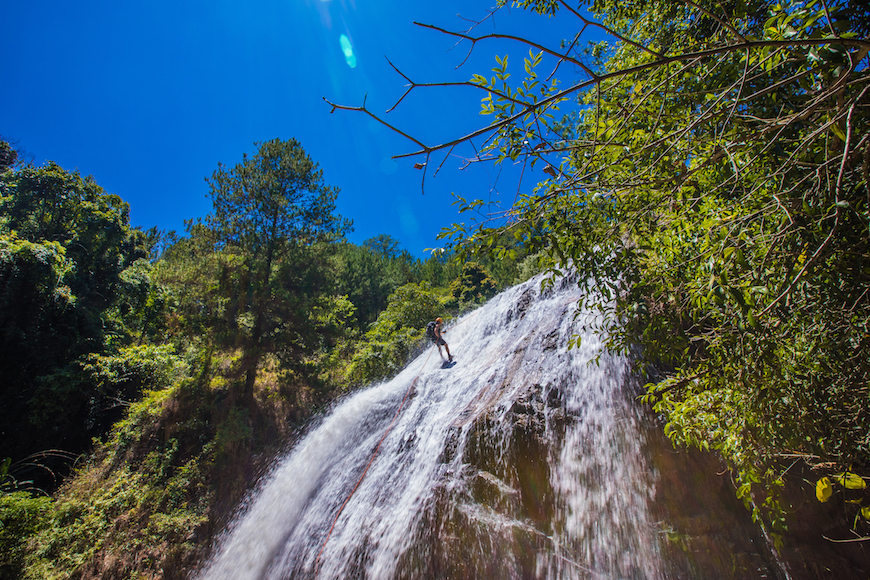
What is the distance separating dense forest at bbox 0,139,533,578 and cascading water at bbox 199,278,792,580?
502cm

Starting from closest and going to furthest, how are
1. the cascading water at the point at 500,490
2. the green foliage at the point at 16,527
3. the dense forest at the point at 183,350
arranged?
1. the cascading water at the point at 500,490
2. the green foliage at the point at 16,527
3. the dense forest at the point at 183,350

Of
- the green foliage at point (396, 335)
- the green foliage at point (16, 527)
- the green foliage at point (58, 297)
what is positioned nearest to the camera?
the green foliage at point (16, 527)

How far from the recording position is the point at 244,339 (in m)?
13.5

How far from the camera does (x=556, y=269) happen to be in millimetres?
4148

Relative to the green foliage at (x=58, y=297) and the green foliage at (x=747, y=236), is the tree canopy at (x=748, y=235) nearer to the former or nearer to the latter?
the green foliage at (x=747, y=236)

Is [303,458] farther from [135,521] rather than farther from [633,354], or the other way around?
[633,354]

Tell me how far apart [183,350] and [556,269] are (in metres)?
18.4

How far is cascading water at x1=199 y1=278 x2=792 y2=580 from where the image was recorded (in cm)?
400

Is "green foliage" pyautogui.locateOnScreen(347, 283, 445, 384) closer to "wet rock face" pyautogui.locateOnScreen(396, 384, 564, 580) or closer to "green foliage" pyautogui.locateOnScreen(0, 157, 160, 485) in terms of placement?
"wet rock face" pyautogui.locateOnScreen(396, 384, 564, 580)

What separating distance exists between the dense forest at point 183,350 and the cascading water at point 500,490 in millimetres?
5018

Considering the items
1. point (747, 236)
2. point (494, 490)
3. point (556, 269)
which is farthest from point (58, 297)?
point (747, 236)

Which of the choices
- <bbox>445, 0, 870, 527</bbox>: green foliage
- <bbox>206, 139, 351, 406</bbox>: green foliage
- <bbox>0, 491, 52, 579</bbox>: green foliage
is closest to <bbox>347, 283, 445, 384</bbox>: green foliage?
<bbox>206, 139, 351, 406</bbox>: green foliage

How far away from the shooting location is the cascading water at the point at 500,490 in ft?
13.1

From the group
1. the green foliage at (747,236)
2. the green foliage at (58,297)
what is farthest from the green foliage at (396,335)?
the green foliage at (747,236)
